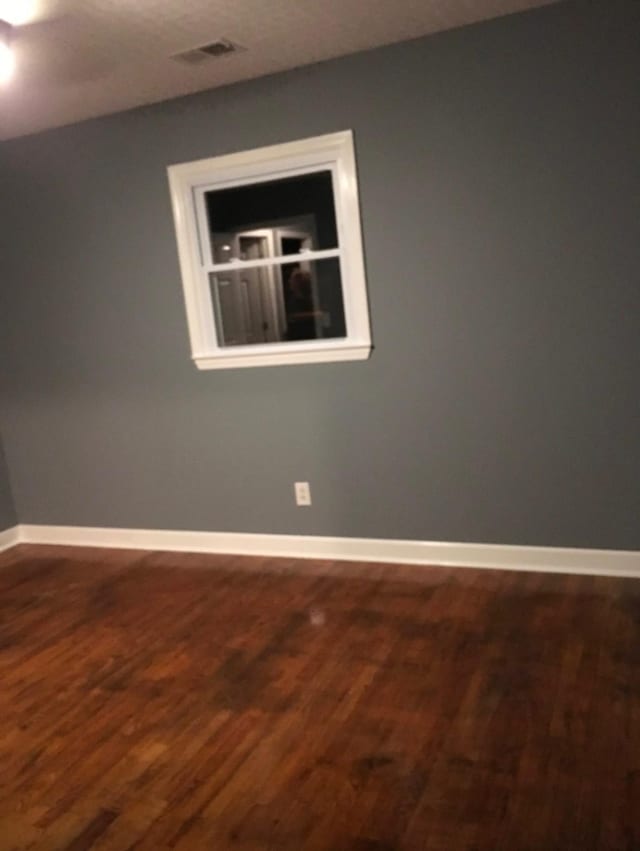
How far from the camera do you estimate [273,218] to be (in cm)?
364

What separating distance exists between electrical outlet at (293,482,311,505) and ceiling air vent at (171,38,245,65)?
6.46ft

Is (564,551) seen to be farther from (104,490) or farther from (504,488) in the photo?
(104,490)

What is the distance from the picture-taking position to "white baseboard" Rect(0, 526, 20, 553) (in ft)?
14.6

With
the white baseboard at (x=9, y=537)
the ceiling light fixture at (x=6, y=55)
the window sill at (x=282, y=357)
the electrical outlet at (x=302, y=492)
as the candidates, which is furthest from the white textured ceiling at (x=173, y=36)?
the white baseboard at (x=9, y=537)

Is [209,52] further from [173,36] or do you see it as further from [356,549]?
[356,549]

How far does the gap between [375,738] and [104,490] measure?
2559mm

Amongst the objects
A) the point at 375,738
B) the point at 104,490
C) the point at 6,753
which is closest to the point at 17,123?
the point at 104,490

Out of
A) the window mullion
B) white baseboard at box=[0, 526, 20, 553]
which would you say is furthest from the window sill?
white baseboard at box=[0, 526, 20, 553]

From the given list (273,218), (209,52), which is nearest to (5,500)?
(273,218)

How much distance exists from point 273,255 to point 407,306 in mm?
774

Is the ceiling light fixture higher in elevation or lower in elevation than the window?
higher

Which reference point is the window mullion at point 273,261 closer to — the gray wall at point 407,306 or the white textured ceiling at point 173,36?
the gray wall at point 407,306

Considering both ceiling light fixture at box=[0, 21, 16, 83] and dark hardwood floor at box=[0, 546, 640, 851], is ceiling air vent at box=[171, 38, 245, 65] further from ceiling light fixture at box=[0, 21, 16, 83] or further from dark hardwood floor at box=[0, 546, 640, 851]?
dark hardwood floor at box=[0, 546, 640, 851]

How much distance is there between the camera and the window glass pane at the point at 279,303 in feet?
11.6
